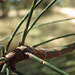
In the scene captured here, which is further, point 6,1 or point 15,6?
point 15,6

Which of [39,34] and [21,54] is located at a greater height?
[21,54]

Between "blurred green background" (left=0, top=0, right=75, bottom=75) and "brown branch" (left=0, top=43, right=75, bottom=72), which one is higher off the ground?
"brown branch" (left=0, top=43, right=75, bottom=72)

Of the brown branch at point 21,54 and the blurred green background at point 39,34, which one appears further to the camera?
the blurred green background at point 39,34

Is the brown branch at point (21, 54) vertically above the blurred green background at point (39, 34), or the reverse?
the brown branch at point (21, 54)

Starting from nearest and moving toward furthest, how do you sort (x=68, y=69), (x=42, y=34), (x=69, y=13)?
1. (x=68, y=69)
2. (x=42, y=34)
3. (x=69, y=13)

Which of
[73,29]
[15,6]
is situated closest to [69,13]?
[73,29]

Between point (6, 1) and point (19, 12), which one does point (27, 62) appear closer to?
point (6, 1)

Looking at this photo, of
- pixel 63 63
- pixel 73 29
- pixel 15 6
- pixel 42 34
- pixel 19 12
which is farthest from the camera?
pixel 19 12

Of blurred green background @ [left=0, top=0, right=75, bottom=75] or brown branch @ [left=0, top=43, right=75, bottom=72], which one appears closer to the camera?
brown branch @ [left=0, top=43, right=75, bottom=72]

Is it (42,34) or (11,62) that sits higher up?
(11,62)

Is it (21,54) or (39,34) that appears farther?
(39,34)

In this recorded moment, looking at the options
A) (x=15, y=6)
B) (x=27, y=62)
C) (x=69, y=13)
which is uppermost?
(x=15, y=6)
